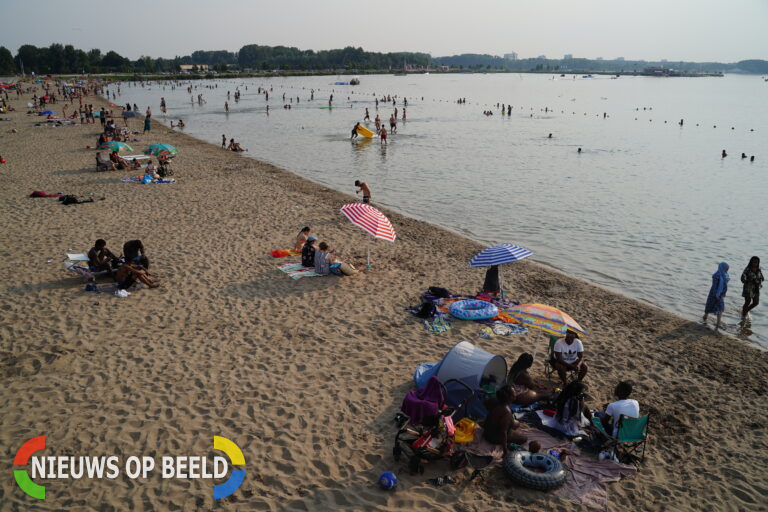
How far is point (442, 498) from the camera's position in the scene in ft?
19.2

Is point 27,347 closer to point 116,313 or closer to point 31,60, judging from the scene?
point 116,313

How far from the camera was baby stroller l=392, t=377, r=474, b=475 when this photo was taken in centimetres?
626

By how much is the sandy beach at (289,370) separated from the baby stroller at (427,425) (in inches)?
8.4

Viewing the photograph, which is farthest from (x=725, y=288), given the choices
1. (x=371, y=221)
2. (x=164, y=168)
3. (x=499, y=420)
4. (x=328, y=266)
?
(x=164, y=168)

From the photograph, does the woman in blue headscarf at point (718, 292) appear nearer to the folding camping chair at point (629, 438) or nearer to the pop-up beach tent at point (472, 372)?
the folding camping chair at point (629, 438)

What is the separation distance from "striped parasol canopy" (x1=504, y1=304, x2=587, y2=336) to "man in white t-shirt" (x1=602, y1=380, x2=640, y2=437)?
1.46 m

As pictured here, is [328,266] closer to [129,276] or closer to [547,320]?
[129,276]

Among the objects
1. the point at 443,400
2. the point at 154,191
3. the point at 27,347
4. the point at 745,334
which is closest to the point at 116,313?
the point at 27,347

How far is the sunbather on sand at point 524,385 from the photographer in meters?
7.51

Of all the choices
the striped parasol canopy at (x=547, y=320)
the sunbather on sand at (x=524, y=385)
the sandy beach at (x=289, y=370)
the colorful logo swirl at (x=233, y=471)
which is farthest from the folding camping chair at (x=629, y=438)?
the colorful logo swirl at (x=233, y=471)

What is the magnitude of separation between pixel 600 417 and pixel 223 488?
4956mm

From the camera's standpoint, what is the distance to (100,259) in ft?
37.6

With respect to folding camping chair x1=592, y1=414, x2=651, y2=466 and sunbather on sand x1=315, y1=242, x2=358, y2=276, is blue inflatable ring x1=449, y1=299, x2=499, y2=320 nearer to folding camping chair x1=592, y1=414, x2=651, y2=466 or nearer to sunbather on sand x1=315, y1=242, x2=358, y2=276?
sunbather on sand x1=315, y1=242, x2=358, y2=276

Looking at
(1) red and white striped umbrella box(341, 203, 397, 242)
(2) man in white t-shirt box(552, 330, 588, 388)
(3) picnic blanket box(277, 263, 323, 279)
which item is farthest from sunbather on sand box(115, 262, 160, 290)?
(2) man in white t-shirt box(552, 330, 588, 388)
